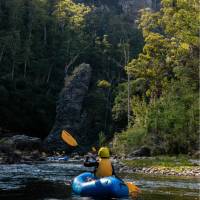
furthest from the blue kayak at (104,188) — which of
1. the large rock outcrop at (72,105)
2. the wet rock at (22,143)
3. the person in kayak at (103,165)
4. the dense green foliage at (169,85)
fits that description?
the large rock outcrop at (72,105)

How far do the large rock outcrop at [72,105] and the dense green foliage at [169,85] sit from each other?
641 centimetres

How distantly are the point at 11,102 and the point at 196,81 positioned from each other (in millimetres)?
18070

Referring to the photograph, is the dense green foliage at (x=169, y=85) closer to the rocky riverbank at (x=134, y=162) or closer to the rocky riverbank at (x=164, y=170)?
the rocky riverbank at (x=134, y=162)

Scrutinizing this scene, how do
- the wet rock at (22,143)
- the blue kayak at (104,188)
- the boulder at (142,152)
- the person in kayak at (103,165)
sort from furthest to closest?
1. the wet rock at (22,143)
2. the boulder at (142,152)
3. the person in kayak at (103,165)
4. the blue kayak at (104,188)

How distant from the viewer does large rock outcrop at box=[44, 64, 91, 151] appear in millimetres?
41125

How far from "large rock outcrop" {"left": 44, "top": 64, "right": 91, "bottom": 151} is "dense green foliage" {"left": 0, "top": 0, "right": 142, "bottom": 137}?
1.80 m

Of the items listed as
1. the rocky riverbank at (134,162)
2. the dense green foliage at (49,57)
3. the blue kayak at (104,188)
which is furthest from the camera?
the dense green foliage at (49,57)

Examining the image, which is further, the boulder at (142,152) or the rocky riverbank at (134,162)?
the boulder at (142,152)

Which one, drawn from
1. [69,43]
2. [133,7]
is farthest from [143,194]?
[133,7]

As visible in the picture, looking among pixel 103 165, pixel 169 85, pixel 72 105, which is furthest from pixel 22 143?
pixel 103 165

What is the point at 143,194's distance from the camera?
40.1ft

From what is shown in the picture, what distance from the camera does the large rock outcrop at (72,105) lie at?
135ft

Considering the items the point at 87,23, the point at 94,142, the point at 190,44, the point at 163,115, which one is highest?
the point at 87,23

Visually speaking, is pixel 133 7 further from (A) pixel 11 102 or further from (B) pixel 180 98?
(B) pixel 180 98
